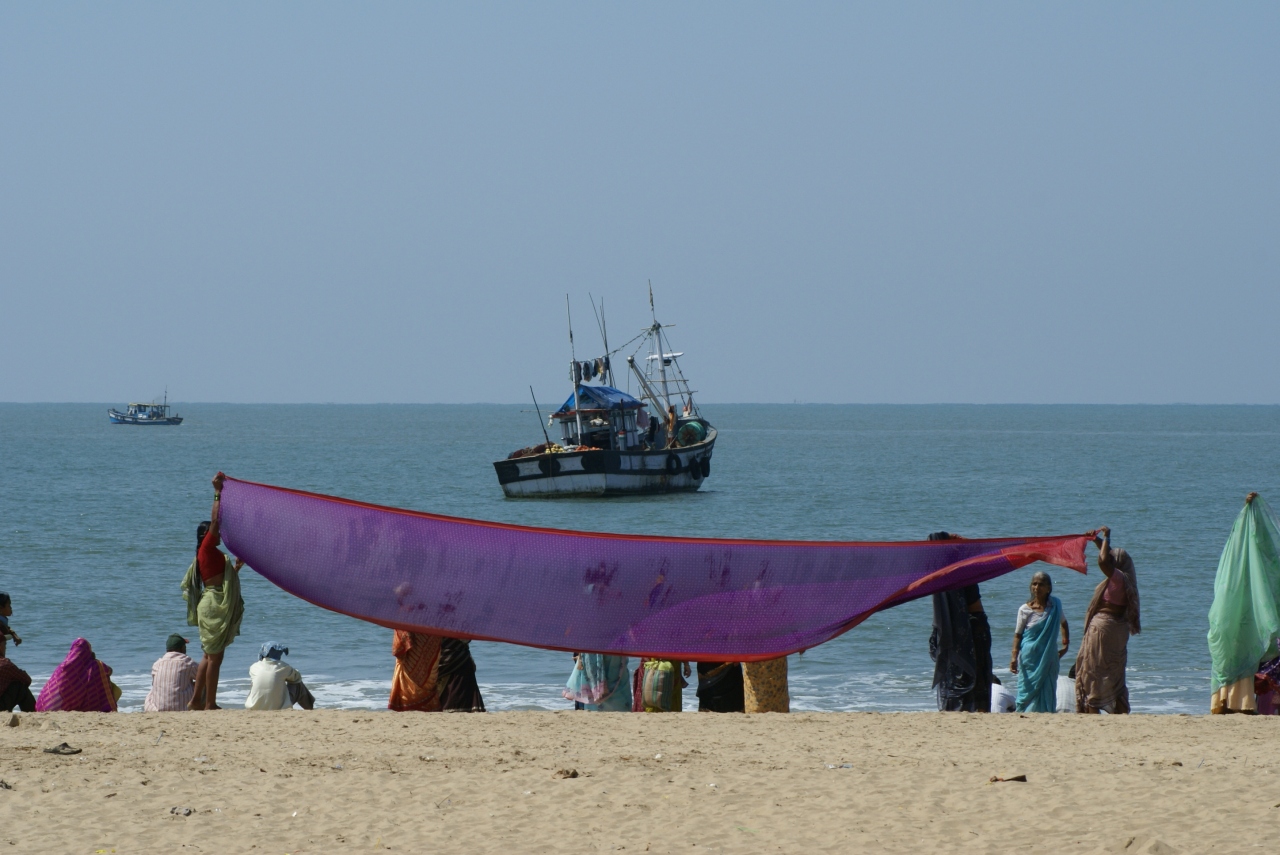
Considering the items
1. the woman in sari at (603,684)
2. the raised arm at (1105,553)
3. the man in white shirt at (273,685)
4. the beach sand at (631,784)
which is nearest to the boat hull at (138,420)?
the man in white shirt at (273,685)

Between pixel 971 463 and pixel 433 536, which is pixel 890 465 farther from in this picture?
pixel 433 536

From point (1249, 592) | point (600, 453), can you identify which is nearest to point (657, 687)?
point (1249, 592)

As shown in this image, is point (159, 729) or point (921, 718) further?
point (921, 718)

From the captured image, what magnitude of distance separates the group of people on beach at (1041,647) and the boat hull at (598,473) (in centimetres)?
3431

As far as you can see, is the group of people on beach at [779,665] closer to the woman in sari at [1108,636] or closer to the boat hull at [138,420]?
the woman in sari at [1108,636]

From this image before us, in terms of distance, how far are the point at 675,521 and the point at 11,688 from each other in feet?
120

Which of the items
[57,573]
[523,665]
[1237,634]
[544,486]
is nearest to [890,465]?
[544,486]

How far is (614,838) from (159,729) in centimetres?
352

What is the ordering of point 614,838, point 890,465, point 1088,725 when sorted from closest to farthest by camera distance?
point 614,838
point 1088,725
point 890,465

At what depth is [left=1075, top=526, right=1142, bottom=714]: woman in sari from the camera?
952 cm

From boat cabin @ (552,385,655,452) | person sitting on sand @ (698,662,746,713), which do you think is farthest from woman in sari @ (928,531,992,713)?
boat cabin @ (552,385,655,452)

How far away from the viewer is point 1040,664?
1027 centimetres

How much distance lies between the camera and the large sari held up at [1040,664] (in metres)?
10.1

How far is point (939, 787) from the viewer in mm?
7953
